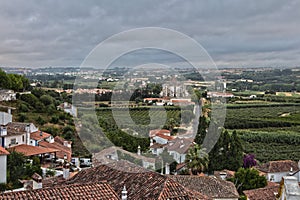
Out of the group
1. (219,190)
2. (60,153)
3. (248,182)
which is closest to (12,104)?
(60,153)

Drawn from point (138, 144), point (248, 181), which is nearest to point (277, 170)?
point (248, 181)

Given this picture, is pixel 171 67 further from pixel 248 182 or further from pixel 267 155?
pixel 267 155

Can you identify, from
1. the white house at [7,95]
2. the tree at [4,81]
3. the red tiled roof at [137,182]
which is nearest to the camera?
the red tiled roof at [137,182]

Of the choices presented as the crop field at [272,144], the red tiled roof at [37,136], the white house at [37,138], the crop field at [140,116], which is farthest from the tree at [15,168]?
the crop field at [272,144]

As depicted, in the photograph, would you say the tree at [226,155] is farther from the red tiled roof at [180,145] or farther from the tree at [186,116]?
the tree at [186,116]

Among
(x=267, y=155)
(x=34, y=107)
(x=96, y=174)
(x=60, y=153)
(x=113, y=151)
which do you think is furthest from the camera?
(x=34, y=107)

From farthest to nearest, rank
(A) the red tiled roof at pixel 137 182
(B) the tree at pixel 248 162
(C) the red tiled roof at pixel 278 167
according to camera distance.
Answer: (B) the tree at pixel 248 162, (C) the red tiled roof at pixel 278 167, (A) the red tiled roof at pixel 137 182

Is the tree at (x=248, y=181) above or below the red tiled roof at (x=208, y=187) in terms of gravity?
below
